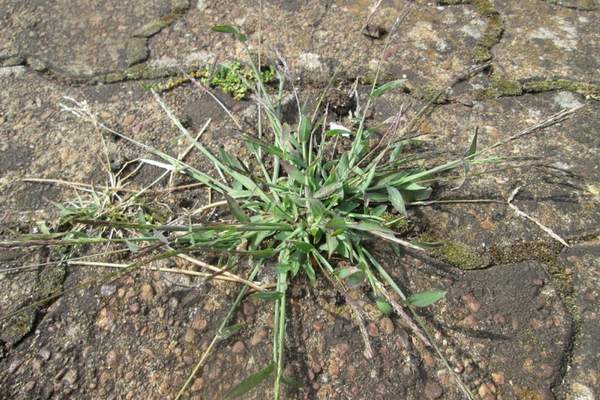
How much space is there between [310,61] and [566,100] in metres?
0.71

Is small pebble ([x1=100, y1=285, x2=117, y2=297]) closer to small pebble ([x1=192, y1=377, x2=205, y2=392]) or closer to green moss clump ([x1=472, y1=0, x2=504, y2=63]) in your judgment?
small pebble ([x1=192, y1=377, x2=205, y2=392])

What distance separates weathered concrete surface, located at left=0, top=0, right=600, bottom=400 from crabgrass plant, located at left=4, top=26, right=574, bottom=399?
0.17 feet

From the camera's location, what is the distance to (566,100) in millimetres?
1451

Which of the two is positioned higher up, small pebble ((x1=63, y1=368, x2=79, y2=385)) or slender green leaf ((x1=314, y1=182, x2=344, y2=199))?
slender green leaf ((x1=314, y1=182, x2=344, y2=199))

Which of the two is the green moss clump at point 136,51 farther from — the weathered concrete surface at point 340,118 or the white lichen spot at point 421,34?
the white lichen spot at point 421,34

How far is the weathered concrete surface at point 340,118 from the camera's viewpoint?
1.04m

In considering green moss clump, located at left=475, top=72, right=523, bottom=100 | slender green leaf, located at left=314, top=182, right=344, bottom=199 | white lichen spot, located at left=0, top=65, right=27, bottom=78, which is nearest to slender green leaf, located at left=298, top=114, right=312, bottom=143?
slender green leaf, located at left=314, top=182, right=344, bottom=199

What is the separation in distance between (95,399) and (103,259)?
0.31 metres

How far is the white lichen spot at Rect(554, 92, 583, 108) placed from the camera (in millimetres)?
1441

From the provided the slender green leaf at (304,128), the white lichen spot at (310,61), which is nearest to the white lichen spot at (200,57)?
the white lichen spot at (310,61)

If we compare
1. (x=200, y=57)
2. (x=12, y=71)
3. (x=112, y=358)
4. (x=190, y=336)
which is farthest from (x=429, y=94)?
(x=12, y=71)

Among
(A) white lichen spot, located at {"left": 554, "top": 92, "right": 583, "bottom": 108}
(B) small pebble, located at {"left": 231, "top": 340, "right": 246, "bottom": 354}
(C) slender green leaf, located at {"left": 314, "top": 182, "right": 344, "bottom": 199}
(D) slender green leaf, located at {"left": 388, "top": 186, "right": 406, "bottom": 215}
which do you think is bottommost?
(B) small pebble, located at {"left": 231, "top": 340, "right": 246, "bottom": 354}

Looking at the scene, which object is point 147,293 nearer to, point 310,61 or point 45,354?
point 45,354

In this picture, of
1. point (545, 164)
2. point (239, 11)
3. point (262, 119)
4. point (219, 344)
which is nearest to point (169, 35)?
point (239, 11)
